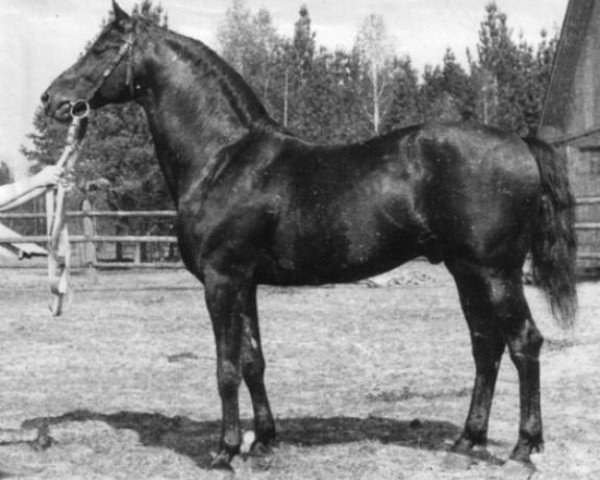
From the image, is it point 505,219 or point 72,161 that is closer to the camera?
point 505,219

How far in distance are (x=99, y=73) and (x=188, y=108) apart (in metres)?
0.58

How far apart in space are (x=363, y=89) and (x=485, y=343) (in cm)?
3827

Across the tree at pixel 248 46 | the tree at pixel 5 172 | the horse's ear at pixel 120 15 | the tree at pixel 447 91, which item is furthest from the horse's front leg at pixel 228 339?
the tree at pixel 5 172

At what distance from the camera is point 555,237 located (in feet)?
15.5

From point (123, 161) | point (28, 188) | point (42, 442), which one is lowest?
point (42, 442)

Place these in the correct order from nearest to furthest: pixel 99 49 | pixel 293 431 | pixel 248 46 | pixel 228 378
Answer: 1. pixel 228 378
2. pixel 99 49
3. pixel 293 431
4. pixel 248 46

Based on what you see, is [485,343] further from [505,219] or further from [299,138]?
[299,138]

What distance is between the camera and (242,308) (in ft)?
15.7

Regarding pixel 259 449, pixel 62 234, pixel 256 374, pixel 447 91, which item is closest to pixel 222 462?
pixel 259 449

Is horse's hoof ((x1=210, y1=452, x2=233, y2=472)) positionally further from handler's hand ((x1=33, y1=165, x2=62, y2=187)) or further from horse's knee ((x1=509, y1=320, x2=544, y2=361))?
handler's hand ((x1=33, y1=165, x2=62, y2=187))

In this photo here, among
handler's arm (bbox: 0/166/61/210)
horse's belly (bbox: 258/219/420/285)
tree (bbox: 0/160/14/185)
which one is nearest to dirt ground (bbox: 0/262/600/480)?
horse's belly (bbox: 258/219/420/285)

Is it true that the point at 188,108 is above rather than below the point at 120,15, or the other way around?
below

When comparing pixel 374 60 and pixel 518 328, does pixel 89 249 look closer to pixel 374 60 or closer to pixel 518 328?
pixel 518 328

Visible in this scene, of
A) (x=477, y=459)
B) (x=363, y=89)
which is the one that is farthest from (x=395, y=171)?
(x=363, y=89)
